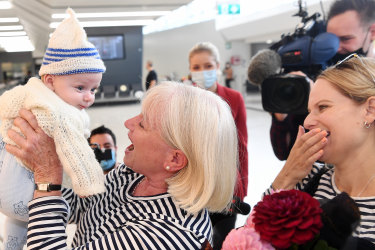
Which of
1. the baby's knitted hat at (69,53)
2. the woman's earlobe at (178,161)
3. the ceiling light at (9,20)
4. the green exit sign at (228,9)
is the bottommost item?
the woman's earlobe at (178,161)

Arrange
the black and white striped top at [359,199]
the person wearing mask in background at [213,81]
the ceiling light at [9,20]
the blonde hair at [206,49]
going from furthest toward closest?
1. the ceiling light at [9,20]
2. the blonde hair at [206,49]
3. the person wearing mask in background at [213,81]
4. the black and white striped top at [359,199]

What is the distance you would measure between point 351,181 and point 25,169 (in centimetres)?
106

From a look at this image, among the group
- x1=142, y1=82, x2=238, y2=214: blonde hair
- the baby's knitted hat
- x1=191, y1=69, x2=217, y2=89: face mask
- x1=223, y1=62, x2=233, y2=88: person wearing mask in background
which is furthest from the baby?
x1=223, y1=62, x2=233, y2=88: person wearing mask in background

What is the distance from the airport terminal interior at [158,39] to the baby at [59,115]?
1.50 metres

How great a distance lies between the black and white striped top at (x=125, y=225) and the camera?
0.93 m

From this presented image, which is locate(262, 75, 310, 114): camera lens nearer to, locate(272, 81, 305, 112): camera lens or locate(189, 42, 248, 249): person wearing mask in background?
locate(272, 81, 305, 112): camera lens

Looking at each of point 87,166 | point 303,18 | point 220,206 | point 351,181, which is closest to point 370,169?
point 351,181

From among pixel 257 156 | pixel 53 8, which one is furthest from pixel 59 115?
pixel 53 8

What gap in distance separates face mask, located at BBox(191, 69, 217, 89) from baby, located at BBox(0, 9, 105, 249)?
117cm

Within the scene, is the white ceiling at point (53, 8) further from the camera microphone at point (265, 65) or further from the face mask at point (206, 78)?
the camera microphone at point (265, 65)

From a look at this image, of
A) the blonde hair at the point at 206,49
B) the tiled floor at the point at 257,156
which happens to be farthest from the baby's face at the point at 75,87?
the blonde hair at the point at 206,49

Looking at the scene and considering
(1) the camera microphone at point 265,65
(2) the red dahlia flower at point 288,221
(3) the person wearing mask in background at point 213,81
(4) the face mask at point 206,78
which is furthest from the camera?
(4) the face mask at point 206,78

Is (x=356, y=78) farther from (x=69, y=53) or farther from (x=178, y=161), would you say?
(x=69, y=53)

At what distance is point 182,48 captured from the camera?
16.2 m
